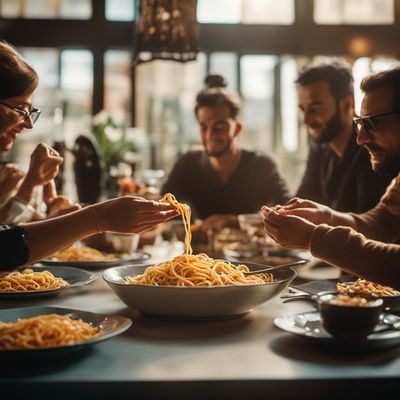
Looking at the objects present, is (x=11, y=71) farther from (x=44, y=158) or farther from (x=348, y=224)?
(x=348, y=224)

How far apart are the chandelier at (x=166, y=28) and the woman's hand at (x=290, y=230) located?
194 cm

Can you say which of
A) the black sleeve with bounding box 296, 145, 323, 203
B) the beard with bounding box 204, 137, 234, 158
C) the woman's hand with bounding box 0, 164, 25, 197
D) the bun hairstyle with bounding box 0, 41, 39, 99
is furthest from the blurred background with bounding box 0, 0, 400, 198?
the bun hairstyle with bounding box 0, 41, 39, 99

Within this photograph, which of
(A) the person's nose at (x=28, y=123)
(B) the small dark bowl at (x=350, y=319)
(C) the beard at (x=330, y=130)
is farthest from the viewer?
(C) the beard at (x=330, y=130)

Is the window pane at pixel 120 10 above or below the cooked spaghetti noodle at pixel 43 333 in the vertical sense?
above

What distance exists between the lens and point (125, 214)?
1585mm

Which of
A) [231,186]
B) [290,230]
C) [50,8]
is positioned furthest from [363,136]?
[50,8]

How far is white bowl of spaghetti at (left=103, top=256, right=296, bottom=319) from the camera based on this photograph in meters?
1.37

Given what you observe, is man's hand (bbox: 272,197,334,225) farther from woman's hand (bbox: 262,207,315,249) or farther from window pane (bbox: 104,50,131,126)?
window pane (bbox: 104,50,131,126)

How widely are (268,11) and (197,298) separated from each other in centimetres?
500

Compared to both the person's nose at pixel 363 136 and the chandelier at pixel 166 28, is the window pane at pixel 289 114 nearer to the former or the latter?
the chandelier at pixel 166 28

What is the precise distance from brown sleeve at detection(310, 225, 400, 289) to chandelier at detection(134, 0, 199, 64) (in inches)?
82.1

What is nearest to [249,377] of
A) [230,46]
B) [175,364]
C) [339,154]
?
[175,364]

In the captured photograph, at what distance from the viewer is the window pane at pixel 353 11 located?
19.3 ft

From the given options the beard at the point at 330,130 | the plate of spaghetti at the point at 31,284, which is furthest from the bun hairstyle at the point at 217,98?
the plate of spaghetti at the point at 31,284
